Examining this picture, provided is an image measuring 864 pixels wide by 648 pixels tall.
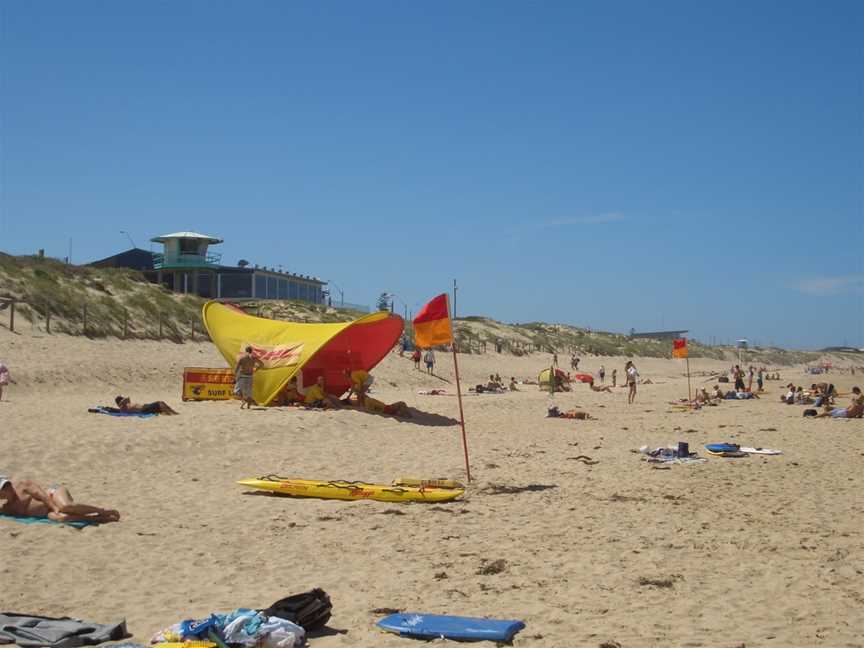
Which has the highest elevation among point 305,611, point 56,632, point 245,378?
point 245,378

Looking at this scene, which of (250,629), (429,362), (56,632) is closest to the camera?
(250,629)

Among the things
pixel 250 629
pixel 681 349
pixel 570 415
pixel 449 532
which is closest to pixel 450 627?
Result: pixel 250 629

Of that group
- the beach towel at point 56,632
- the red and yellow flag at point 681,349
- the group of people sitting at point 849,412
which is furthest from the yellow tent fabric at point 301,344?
the red and yellow flag at point 681,349

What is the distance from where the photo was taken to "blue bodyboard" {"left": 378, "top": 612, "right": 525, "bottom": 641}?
17.9ft

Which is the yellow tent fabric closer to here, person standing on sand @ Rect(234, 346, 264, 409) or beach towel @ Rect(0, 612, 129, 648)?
person standing on sand @ Rect(234, 346, 264, 409)

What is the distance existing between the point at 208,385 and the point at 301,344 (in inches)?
95.8

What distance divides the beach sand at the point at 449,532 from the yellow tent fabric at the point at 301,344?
134cm

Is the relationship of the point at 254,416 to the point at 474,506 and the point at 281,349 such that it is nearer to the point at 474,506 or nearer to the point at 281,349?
the point at 281,349

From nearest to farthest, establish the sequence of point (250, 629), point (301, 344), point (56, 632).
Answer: point (250, 629)
point (56, 632)
point (301, 344)

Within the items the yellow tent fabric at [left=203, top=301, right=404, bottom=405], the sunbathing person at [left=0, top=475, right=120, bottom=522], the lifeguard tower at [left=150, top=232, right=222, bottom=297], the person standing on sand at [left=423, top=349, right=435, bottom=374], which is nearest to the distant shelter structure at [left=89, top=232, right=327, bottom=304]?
the lifeguard tower at [left=150, top=232, right=222, bottom=297]

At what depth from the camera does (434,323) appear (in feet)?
39.0

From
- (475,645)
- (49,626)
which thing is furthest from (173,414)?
(475,645)

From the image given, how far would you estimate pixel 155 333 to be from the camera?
29.7 metres

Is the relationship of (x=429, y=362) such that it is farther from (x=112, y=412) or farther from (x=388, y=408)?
(x=112, y=412)
